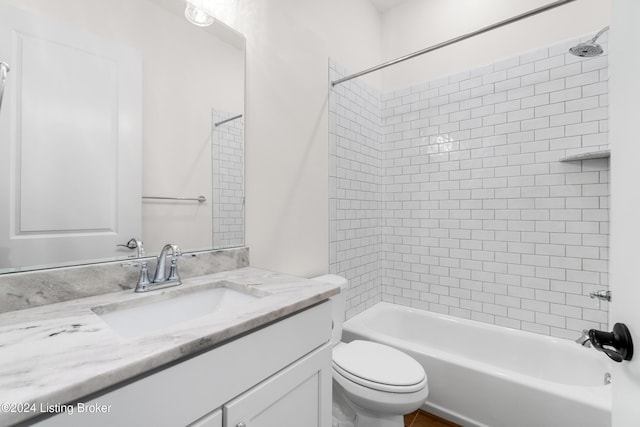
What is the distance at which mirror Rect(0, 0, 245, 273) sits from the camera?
2.84 feet

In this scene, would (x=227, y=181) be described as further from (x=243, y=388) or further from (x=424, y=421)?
(x=424, y=421)

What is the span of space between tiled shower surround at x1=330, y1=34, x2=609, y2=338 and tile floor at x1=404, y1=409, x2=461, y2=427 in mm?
752

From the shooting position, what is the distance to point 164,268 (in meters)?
1.09

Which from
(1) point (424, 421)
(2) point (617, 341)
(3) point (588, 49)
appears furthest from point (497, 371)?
(3) point (588, 49)

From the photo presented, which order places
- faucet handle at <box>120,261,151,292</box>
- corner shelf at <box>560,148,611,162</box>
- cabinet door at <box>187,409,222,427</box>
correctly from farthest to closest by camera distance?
corner shelf at <box>560,148,611,162</box>, faucet handle at <box>120,261,151,292</box>, cabinet door at <box>187,409,222,427</box>

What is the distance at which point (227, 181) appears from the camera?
139cm

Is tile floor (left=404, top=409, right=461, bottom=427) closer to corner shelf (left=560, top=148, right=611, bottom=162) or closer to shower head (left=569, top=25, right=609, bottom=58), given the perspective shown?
corner shelf (left=560, top=148, right=611, bottom=162)

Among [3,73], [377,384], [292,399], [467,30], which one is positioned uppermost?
[467,30]

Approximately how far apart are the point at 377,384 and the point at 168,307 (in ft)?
3.19

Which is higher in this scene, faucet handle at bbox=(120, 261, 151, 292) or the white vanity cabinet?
faucet handle at bbox=(120, 261, 151, 292)

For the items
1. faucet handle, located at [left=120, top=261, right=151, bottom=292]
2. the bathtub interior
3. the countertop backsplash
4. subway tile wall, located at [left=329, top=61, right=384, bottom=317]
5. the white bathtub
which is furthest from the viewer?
subway tile wall, located at [left=329, top=61, right=384, bottom=317]

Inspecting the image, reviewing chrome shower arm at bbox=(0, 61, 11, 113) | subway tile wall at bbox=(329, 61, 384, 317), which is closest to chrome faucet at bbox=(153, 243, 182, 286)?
chrome shower arm at bbox=(0, 61, 11, 113)

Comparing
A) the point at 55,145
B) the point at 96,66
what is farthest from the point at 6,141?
the point at 96,66

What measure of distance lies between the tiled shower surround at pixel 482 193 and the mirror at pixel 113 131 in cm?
93
